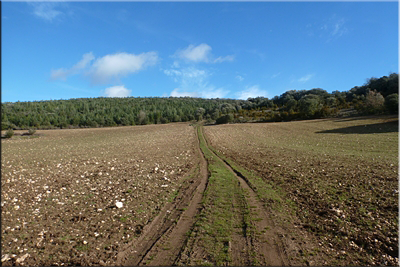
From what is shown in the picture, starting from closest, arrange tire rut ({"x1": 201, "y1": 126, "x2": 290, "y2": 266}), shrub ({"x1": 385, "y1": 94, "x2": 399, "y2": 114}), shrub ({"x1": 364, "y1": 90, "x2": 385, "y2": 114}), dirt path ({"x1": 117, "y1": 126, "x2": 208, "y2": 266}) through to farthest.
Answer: tire rut ({"x1": 201, "y1": 126, "x2": 290, "y2": 266}) < dirt path ({"x1": 117, "y1": 126, "x2": 208, "y2": 266}) < shrub ({"x1": 385, "y1": 94, "x2": 399, "y2": 114}) < shrub ({"x1": 364, "y1": 90, "x2": 385, "y2": 114})

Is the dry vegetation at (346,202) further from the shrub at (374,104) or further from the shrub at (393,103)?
the shrub at (374,104)

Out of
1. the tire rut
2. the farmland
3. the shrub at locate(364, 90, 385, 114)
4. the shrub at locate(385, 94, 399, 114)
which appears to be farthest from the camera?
the shrub at locate(364, 90, 385, 114)

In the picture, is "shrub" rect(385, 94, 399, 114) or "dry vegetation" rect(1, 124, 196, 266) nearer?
"dry vegetation" rect(1, 124, 196, 266)

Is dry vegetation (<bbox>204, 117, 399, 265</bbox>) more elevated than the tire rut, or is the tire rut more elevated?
the tire rut

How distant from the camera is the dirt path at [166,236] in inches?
221

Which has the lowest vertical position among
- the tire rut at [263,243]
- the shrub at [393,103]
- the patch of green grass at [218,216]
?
the tire rut at [263,243]

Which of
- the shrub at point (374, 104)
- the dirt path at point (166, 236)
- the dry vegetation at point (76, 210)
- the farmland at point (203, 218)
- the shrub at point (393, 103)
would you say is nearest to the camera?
the dirt path at point (166, 236)

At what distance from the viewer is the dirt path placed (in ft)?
18.5

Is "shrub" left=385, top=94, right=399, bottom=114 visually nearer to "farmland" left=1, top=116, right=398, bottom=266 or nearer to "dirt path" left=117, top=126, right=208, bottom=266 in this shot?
"farmland" left=1, top=116, right=398, bottom=266

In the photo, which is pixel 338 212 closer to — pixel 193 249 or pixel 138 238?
pixel 193 249

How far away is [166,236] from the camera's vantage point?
662 centimetres

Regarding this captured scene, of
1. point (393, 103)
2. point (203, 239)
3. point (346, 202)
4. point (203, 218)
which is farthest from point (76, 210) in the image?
point (393, 103)

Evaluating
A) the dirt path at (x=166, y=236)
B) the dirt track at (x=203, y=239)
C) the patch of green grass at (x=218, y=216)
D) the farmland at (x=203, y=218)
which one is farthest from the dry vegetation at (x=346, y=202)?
the dirt path at (x=166, y=236)

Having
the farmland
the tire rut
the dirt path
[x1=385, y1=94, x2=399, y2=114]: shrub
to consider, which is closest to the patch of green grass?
the farmland
